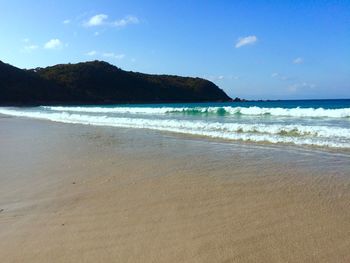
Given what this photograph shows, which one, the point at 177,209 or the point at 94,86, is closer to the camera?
the point at 177,209

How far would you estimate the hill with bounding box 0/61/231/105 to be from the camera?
86.8 meters

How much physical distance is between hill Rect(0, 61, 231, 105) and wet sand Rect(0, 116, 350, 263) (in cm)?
7746

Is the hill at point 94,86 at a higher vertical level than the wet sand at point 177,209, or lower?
higher

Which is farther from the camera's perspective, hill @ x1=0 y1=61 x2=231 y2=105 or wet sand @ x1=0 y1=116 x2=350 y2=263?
hill @ x1=0 y1=61 x2=231 y2=105

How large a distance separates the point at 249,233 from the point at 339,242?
2.29ft

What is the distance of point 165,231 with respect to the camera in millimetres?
3457

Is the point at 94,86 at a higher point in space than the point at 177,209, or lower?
higher

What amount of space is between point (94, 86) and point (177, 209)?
100691 millimetres

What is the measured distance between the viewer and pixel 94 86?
334 ft

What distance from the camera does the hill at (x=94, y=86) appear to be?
285ft

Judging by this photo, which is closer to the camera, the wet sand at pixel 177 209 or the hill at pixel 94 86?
the wet sand at pixel 177 209

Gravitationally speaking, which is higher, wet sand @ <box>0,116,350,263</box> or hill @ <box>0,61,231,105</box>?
hill @ <box>0,61,231,105</box>

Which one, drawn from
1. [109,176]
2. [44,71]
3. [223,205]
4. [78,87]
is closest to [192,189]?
[223,205]

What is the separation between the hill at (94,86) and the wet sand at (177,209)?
77460mm
